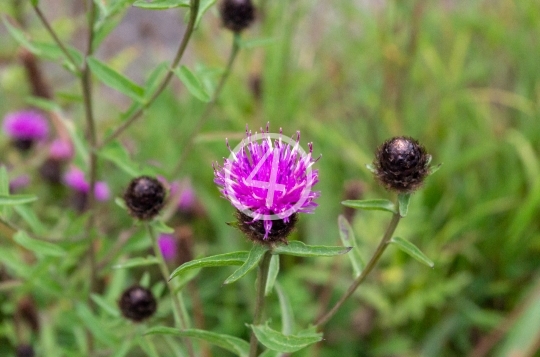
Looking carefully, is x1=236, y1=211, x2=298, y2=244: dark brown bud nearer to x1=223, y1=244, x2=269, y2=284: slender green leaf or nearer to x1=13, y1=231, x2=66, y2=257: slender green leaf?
x1=223, y1=244, x2=269, y2=284: slender green leaf

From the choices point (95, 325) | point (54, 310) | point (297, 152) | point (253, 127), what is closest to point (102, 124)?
point (253, 127)

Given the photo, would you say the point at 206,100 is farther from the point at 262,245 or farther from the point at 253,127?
the point at 253,127

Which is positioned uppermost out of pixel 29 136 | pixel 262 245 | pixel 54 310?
pixel 262 245

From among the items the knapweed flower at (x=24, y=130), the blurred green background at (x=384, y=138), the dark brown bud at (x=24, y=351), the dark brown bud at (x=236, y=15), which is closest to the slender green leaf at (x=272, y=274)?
the blurred green background at (x=384, y=138)

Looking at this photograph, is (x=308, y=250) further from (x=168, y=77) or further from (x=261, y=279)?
(x=168, y=77)

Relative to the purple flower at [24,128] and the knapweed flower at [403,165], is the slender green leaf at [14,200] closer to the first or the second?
the knapweed flower at [403,165]

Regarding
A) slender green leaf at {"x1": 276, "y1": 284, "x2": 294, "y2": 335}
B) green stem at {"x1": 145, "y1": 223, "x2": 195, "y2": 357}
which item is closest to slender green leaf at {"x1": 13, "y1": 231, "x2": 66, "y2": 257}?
green stem at {"x1": 145, "y1": 223, "x2": 195, "y2": 357}

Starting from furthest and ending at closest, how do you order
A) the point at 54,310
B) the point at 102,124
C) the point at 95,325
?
the point at 102,124, the point at 54,310, the point at 95,325

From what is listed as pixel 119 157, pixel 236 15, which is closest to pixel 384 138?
pixel 236 15
